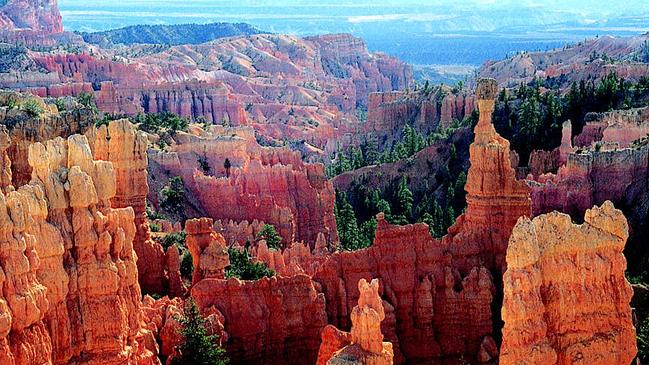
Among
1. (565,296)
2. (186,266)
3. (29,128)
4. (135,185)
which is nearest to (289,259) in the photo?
(186,266)

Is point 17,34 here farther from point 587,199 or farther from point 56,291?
point 56,291

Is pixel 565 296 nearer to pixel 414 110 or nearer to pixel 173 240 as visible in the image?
pixel 173 240

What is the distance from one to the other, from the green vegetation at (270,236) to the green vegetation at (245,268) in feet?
29.8

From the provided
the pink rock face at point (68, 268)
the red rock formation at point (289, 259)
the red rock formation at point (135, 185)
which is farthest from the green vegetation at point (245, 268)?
the pink rock face at point (68, 268)

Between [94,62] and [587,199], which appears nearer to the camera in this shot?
[587,199]

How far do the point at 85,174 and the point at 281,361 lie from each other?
1071 centimetres

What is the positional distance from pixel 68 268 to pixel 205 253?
12655mm

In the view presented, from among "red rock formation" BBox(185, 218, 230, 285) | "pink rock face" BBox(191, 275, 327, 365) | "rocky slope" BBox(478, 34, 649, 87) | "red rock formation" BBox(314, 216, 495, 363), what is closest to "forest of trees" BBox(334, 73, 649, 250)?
"red rock formation" BBox(185, 218, 230, 285)

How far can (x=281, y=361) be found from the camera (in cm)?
3281

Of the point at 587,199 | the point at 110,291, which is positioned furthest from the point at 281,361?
the point at 587,199

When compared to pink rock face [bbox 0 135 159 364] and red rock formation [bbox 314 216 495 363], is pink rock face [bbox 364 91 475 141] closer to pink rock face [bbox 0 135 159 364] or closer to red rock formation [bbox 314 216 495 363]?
red rock formation [bbox 314 216 495 363]

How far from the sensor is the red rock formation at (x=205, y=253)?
36438mm

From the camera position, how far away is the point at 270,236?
5500cm

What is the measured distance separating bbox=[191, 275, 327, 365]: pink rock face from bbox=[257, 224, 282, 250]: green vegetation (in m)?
20.9
